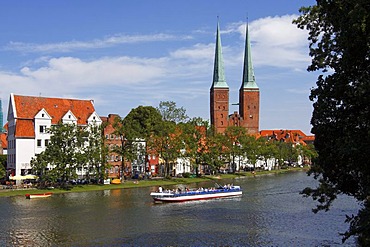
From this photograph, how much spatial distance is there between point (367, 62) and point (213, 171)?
94847mm

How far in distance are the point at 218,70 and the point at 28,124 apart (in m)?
93.2

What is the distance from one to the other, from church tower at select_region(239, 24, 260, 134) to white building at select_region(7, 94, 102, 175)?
Result: 93010mm

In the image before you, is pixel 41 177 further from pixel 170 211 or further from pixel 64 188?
pixel 170 211

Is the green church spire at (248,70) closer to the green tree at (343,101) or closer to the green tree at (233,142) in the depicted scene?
the green tree at (233,142)

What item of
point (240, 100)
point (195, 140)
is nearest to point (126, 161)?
point (195, 140)

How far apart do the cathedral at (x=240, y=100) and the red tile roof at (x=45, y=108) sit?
7622cm

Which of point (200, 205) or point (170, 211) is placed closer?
point (170, 211)

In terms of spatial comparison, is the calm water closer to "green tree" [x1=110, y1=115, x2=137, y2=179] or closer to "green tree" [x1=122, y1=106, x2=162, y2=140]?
"green tree" [x1=110, y1=115, x2=137, y2=179]

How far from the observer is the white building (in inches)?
3693

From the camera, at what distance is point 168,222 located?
50281mm

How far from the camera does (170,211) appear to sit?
59312 millimetres

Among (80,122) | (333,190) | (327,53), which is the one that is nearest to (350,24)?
(327,53)

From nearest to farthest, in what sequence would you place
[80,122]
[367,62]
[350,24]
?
[350,24] < [367,62] < [80,122]

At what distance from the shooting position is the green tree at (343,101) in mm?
23156
